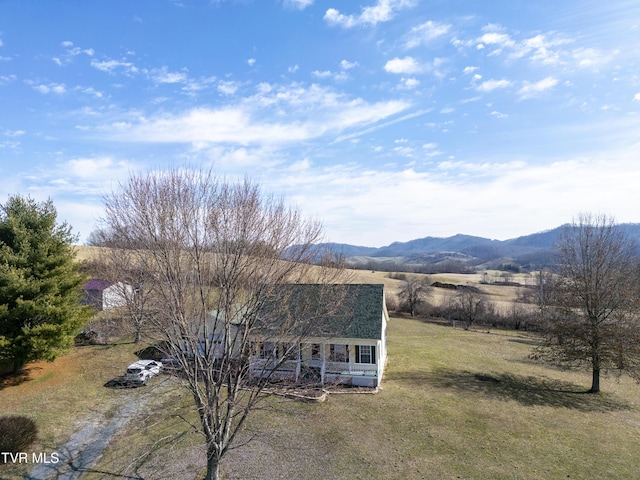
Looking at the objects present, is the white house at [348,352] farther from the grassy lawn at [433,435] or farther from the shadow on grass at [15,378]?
the shadow on grass at [15,378]

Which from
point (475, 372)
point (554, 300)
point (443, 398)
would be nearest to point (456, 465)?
point (443, 398)

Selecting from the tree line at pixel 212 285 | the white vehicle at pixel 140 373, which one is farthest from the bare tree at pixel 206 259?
the white vehicle at pixel 140 373

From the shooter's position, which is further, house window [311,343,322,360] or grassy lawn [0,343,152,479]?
house window [311,343,322,360]

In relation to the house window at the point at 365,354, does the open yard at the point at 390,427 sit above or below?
below

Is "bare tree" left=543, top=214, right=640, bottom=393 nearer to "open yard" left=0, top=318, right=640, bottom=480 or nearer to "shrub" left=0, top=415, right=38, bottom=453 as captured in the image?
"open yard" left=0, top=318, right=640, bottom=480

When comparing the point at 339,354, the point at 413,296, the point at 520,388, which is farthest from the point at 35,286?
the point at 413,296

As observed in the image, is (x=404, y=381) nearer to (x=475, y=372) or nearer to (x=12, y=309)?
(x=475, y=372)

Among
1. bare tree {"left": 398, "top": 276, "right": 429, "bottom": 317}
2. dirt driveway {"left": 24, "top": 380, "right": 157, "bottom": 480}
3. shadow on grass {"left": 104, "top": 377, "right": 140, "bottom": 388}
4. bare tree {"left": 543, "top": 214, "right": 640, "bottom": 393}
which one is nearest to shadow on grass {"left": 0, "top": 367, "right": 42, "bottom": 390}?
shadow on grass {"left": 104, "top": 377, "right": 140, "bottom": 388}
